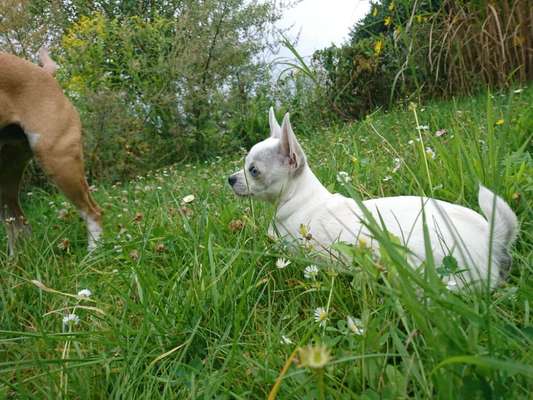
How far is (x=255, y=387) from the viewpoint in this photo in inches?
45.6

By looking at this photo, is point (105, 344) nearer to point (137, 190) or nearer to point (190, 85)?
point (137, 190)

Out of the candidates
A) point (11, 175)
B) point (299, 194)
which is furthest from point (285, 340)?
point (11, 175)

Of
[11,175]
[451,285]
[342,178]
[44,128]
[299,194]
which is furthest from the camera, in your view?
[11,175]

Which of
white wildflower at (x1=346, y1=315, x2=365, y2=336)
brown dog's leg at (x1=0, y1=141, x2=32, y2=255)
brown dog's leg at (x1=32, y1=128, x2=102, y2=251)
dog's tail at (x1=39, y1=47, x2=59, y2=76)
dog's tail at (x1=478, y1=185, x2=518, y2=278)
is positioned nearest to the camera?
white wildflower at (x1=346, y1=315, x2=365, y2=336)

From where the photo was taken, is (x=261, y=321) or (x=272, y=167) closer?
(x=261, y=321)

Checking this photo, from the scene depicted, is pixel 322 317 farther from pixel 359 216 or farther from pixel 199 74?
pixel 199 74

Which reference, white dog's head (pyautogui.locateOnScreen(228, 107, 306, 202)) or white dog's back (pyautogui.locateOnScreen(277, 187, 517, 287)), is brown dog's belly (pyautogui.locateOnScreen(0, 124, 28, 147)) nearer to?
white dog's head (pyautogui.locateOnScreen(228, 107, 306, 202))

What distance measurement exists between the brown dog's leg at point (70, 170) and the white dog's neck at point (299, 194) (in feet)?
4.23

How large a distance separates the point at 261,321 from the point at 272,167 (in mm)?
914

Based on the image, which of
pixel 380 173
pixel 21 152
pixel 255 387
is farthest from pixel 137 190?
pixel 255 387

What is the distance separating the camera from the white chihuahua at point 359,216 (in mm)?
1494

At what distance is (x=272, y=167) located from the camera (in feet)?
7.42

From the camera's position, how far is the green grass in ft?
2.94

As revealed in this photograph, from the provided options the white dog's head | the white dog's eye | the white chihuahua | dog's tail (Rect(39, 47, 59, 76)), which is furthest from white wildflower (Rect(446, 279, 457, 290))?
dog's tail (Rect(39, 47, 59, 76))
